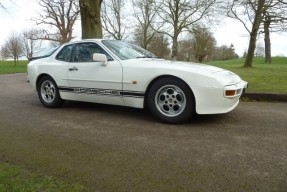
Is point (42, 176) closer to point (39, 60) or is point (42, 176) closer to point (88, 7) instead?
point (39, 60)

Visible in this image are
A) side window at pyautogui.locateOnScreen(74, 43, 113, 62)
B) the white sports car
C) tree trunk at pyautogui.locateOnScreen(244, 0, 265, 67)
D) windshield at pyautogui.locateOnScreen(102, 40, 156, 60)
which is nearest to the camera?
the white sports car

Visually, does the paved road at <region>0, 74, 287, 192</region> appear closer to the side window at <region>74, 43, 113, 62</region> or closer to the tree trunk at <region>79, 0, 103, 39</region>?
the side window at <region>74, 43, 113, 62</region>

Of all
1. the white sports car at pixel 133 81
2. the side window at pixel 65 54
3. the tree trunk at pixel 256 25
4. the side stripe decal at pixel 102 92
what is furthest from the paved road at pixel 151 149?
the tree trunk at pixel 256 25

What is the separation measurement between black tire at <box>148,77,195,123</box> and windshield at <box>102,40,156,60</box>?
3.03 feet

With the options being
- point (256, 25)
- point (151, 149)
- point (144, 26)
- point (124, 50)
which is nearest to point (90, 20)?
point (124, 50)

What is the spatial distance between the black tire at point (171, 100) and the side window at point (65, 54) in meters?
2.15

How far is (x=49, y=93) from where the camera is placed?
228 inches

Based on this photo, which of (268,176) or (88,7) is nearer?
(268,176)

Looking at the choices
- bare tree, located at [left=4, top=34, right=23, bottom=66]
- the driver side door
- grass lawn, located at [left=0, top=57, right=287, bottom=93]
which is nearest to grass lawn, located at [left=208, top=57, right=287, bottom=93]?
grass lawn, located at [left=0, top=57, right=287, bottom=93]

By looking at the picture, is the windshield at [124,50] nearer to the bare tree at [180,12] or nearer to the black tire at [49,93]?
the black tire at [49,93]

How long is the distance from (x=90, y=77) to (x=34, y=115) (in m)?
1.30

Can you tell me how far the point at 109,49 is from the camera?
193 inches

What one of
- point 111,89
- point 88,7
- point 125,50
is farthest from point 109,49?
point 88,7

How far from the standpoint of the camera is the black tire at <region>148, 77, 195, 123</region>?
4074 millimetres
